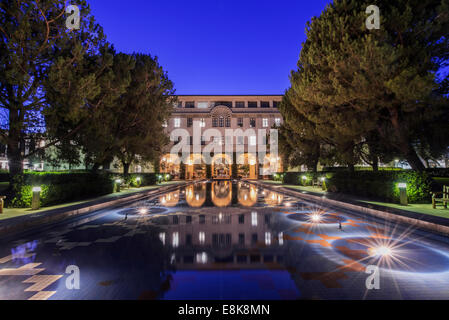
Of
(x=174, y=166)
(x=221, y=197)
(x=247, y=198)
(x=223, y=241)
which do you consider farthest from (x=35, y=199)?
(x=174, y=166)

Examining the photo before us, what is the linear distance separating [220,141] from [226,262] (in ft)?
133

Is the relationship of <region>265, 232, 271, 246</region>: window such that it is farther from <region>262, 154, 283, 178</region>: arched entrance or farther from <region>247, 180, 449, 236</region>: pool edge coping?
<region>262, 154, 283, 178</region>: arched entrance

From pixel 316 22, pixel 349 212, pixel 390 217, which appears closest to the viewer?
pixel 390 217

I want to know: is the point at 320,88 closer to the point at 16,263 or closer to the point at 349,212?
the point at 349,212

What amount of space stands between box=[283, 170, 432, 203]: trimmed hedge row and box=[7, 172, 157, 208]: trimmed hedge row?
1623 centimetres

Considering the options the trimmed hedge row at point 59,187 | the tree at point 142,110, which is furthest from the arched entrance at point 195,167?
the trimmed hedge row at point 59,187

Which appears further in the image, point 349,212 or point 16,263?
point 349,212

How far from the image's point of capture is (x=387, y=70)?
1149 centimetres

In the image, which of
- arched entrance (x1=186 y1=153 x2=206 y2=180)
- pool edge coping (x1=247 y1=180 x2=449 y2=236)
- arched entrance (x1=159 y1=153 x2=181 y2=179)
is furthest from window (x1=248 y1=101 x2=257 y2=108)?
pool edge coping (x1=247 y1=180 x2=449 y2=236)

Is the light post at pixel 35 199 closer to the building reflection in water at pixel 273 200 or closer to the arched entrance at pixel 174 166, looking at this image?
the building reflection in water at pixel 273 200
